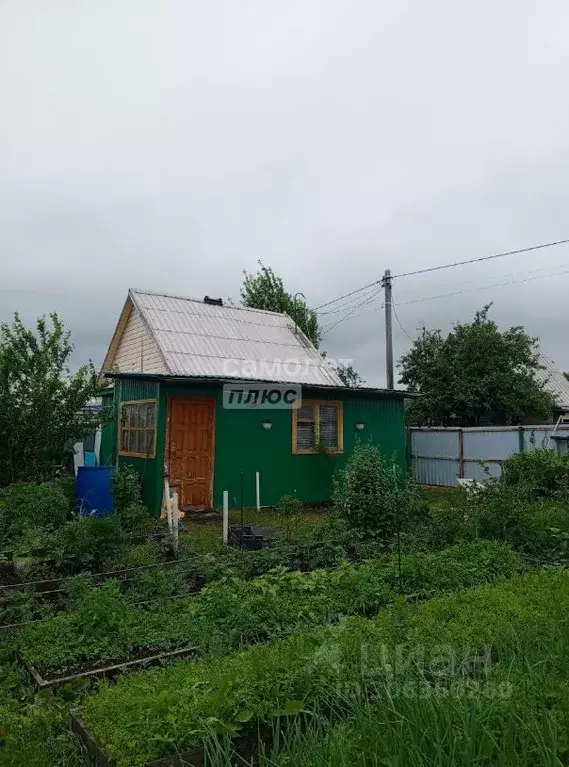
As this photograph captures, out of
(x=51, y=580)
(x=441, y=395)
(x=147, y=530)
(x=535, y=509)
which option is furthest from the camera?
(x=441, y=395)

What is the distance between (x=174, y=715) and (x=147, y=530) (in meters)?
5.88

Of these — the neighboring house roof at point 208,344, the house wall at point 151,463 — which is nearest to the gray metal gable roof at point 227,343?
the neighboring house roof at point 208,344

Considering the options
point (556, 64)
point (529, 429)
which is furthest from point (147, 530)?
point (529, 429)

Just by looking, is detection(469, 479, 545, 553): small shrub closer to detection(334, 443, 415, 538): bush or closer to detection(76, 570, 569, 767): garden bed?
detection(334, 443, 415, 538): bush

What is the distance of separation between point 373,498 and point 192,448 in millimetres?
4642

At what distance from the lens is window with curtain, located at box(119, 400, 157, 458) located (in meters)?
10.4

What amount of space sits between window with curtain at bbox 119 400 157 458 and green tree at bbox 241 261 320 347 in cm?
1322

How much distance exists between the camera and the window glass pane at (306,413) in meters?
12.0

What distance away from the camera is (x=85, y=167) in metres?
8.01

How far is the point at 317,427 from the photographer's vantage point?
39.9 ft

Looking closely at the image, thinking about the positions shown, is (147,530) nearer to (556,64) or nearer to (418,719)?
(418,719)

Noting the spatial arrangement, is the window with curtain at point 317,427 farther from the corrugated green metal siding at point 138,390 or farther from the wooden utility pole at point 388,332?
the wooden utility pole at point 388,332

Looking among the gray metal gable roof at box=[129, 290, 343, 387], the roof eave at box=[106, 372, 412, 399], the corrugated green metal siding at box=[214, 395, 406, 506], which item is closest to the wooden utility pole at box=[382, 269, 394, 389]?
the gray metal gable roof at box=[129, 290, 343, 387]

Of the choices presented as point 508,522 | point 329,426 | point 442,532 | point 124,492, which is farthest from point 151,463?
point 508,522
